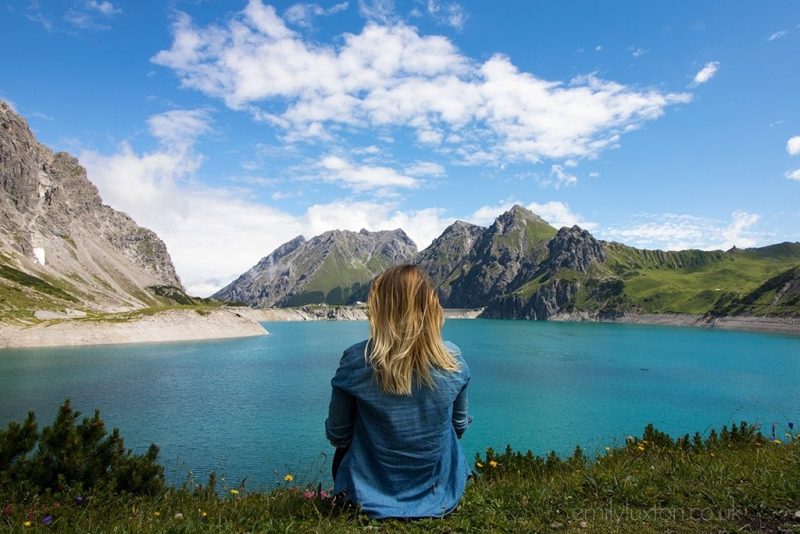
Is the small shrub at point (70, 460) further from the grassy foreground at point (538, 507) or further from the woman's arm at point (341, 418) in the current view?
the woman's arm at point (341, 418)

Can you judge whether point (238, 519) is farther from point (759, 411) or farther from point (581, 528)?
point (759, 411)

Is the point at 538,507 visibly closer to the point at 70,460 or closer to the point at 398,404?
the point at 398,404

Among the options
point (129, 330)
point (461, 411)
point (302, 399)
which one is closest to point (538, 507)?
point (461, 411)

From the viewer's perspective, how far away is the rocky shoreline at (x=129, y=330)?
8131 centimetres

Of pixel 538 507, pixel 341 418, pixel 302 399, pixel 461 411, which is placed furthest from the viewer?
pixel 302 399

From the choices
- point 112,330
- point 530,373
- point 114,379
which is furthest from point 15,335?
point 530,373

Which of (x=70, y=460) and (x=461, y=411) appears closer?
(x=461, y=411)

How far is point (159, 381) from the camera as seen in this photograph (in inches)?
1834

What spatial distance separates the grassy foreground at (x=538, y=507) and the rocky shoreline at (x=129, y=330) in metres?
Answer: 92.3

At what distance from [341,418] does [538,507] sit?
9.93 ft

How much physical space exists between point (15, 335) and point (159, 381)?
2085 inches

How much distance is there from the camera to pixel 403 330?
4988 millimetres

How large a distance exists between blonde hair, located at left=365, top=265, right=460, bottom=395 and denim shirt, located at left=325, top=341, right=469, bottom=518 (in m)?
0.15

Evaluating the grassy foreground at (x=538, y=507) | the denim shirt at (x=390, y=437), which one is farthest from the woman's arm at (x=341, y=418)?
the grassy foreground at (x=538, y=507)
